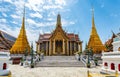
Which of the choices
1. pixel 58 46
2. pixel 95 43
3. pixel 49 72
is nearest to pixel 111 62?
pixel 49 72

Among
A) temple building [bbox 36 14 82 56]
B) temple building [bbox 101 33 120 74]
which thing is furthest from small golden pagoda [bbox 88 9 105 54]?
temple building [bbox 101 33 120 74]

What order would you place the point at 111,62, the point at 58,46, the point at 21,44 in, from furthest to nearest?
the point at 58,46 < the point at 21,44 < the point at 111,62

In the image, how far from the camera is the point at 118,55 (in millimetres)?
11750

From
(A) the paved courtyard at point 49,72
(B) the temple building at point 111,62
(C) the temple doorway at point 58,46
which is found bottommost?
(A) the paved courtyard at point 49,72

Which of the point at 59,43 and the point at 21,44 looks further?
the point at 59,43

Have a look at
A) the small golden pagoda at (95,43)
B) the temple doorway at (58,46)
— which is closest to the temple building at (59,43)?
the temple doorway at (58,46)

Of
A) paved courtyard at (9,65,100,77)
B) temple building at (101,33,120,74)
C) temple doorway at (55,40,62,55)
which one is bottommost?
paved courtyard at (9,65,100,77)

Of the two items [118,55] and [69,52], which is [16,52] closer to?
[69,52]

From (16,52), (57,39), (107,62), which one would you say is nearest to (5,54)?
(107,62)

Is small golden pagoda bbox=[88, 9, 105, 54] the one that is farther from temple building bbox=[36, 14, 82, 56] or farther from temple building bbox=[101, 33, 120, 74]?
temple building bbox=[101, 33, 120, 74]

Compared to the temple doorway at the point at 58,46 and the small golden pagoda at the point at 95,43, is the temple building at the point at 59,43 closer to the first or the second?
the temple doorway at the point at 58,46

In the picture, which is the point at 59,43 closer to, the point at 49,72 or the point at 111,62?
the point at 49,72

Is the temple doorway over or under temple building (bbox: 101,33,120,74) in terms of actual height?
over

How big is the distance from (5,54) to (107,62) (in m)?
8.19
